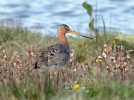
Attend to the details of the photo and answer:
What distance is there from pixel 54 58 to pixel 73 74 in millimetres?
649

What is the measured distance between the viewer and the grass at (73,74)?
16.8 feet

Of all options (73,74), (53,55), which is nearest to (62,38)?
(53,55)

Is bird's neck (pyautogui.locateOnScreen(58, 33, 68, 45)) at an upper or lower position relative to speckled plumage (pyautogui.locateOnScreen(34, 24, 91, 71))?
upper

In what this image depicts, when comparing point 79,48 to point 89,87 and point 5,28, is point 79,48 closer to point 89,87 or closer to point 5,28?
point 5,28

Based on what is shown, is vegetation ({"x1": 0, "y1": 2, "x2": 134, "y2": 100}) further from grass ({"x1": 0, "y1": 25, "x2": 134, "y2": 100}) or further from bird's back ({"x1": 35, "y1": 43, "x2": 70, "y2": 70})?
bird's back ({"x1": 35, "y1": 43, "x2": 70, "y2": 70})

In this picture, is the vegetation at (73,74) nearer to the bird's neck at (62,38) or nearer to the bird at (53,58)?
the bird at (53,58)

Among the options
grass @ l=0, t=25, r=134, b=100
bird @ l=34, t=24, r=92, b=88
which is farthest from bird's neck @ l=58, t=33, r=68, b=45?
grass @ l=0, t=25, r=134, b=100

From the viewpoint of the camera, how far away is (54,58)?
764 centimetres

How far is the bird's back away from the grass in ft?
0.37

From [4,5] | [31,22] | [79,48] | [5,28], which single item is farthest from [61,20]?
[79,48]

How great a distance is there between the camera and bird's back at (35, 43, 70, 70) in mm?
7375

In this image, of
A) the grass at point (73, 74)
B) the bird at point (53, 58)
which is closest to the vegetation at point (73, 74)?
the grass at point (73, 74)

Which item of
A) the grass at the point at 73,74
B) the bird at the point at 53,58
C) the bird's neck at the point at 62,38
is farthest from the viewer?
the bird's neck at the point at 62,38

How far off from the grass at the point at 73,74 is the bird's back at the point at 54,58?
0.11 meters
